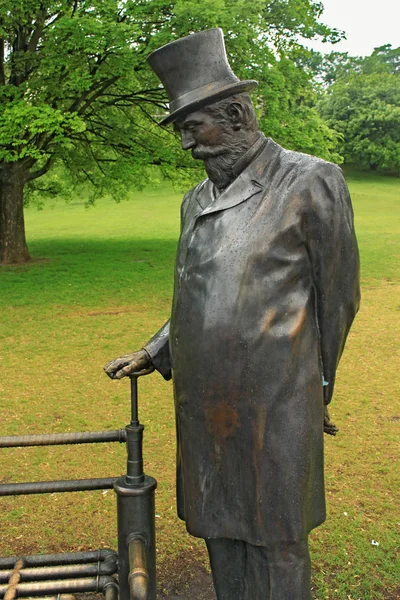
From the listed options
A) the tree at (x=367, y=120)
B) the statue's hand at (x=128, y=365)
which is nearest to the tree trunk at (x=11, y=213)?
the statue's hand at (x=128, y=365)

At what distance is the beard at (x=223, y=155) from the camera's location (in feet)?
7.72

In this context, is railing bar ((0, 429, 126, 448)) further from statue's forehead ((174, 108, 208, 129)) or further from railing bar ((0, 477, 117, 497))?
statue's forehead ((174, 108, 208, 129))

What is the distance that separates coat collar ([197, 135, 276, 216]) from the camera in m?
2.33

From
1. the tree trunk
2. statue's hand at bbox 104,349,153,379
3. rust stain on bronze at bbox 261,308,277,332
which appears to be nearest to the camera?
Answer: rust stain on bronze at bbox 261,308,277,332

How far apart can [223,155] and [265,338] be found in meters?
0.64

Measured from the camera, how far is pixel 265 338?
2240 millimetres

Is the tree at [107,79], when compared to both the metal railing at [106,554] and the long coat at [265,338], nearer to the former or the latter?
the metal railing at [106,554]

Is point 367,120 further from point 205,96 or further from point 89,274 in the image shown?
point 205,96

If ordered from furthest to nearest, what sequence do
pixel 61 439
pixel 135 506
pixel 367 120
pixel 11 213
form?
pixel 367 120 → pixel 11 213 → pixel 61 439 → pixel 135 506

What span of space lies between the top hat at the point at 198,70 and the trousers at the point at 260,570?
149cm

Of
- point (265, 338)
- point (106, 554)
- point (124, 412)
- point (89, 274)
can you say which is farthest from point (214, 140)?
point (89, 274)

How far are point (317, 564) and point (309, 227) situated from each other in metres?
2.83

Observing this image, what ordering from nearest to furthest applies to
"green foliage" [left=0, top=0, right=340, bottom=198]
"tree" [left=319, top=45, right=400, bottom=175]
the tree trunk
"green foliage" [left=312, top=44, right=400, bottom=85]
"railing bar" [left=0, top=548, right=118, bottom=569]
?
"railing bar" [left=0, top=548, right=118, bottom=569]
"green foliage" [left=0, top=0, right=340, bottom=198]
the tree trunk
"tree" [left=319, top=45, right=400, bottom=175]
"green foliage" [left=312, top=44, right=400, bottom=85]

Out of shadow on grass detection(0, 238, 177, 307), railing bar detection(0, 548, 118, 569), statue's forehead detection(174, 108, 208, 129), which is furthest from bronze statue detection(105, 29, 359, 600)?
shadow on grass detection(0, 238, 177, 307)
